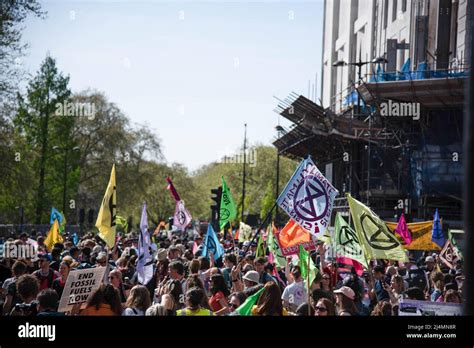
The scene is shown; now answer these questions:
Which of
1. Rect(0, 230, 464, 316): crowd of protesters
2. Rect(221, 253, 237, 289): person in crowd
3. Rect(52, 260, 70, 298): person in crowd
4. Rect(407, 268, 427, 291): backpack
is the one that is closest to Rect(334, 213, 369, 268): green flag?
Rect(0, 230, 464, 316): crowd of protesters

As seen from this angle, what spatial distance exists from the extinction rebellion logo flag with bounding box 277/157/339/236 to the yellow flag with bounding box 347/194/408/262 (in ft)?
0.98

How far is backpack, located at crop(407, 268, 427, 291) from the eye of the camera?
508 inches

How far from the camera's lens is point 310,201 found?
928cm

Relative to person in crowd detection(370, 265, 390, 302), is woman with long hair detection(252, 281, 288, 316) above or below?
above

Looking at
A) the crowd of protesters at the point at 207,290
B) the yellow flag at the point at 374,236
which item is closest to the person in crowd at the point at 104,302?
the crowd of protesters at the point at 207,290

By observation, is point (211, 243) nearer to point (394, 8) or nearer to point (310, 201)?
point (310, 201)

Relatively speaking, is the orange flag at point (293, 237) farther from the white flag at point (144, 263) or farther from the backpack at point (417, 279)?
the white flag at point (144, 263)

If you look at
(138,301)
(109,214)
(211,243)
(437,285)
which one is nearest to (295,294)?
(437,285)

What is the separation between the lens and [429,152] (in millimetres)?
34188

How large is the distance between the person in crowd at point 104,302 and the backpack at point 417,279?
282 inches

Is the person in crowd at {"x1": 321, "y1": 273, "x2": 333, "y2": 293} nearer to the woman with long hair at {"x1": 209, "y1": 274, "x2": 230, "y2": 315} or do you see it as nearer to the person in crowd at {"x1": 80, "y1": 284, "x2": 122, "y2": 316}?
the woman with long hair at {"x1": 209, "y1": 274, "x2": 230, "y2": 315}

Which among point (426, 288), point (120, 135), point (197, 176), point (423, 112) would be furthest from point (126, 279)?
point (197, 176)

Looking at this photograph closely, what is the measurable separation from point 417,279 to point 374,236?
4313mm
